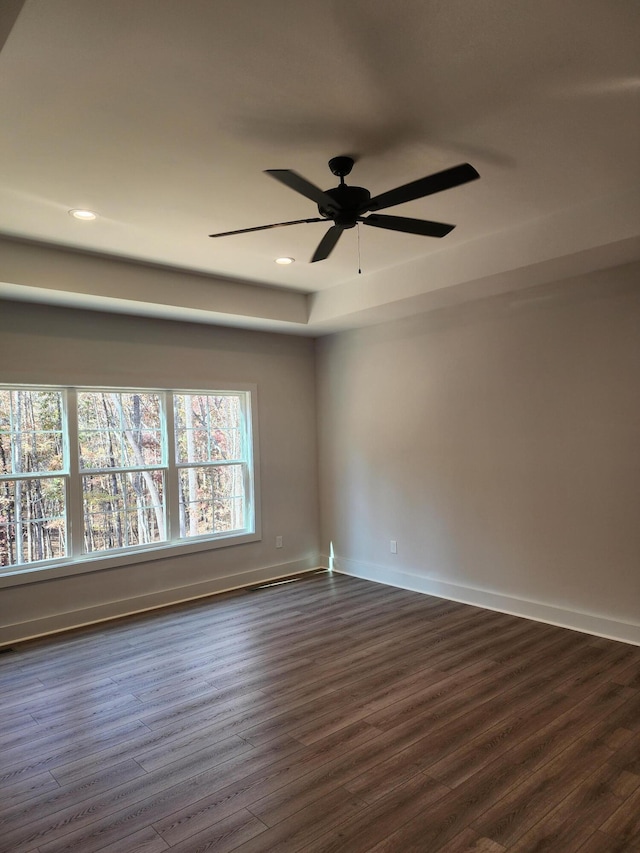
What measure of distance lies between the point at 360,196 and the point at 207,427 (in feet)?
10.9

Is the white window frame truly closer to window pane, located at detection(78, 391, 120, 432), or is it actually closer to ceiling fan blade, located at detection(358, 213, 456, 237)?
window pane, located at detection(78, 391, 120, 432)

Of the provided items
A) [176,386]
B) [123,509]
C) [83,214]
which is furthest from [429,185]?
[123,509]

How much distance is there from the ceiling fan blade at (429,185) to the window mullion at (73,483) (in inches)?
121

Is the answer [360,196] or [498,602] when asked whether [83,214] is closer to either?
[360,196]

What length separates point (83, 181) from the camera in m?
2.85

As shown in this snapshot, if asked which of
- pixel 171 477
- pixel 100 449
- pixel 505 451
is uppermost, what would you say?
pixel 100 449

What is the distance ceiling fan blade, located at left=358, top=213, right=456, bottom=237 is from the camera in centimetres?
260

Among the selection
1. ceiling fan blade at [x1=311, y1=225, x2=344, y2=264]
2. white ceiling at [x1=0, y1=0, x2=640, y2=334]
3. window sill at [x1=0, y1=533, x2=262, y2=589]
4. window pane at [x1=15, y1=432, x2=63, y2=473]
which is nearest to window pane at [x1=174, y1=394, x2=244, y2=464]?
window sill at [x1=0, y1=533, x2=262, y2=589]

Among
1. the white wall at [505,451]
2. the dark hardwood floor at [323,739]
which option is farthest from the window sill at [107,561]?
the white wall at [505,451]

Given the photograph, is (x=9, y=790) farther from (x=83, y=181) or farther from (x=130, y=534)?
(x=83, y=181)

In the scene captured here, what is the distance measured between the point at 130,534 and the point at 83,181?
2.97 m

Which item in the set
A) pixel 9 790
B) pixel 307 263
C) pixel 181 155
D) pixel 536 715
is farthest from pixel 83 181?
pixel 536 715

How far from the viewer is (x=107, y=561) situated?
180 inches

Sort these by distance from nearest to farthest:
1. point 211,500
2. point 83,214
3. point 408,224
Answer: point 408,224, point 83,214, point 211,500
